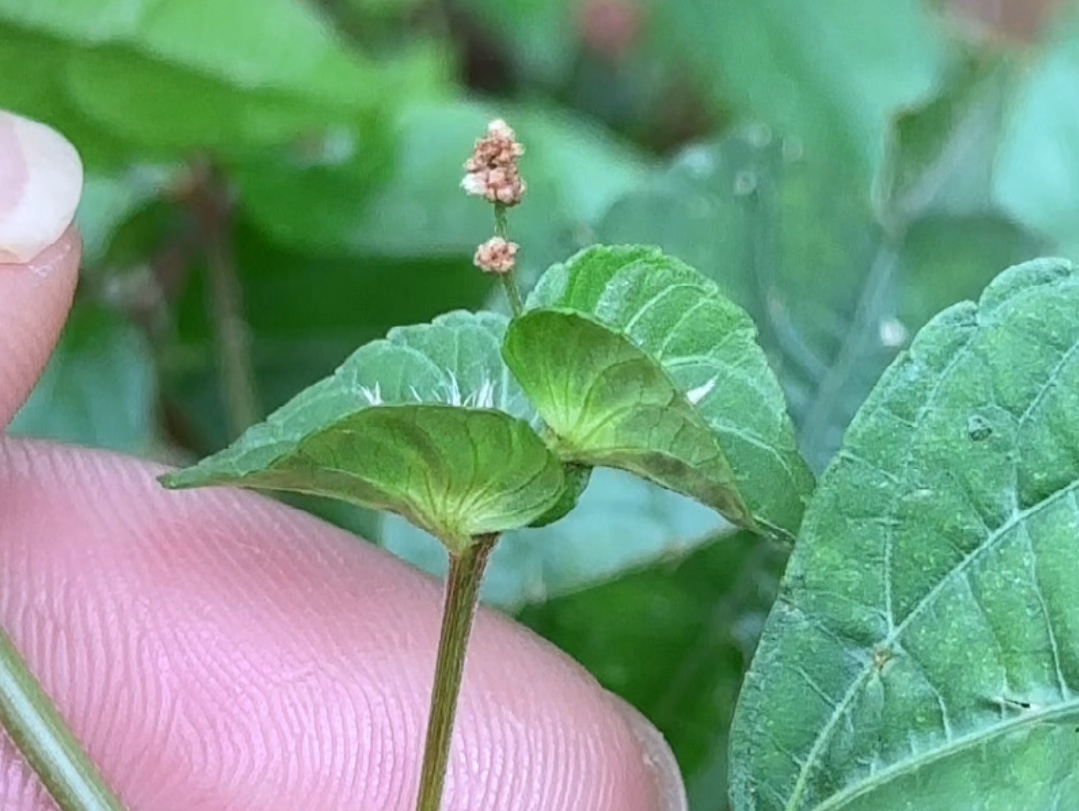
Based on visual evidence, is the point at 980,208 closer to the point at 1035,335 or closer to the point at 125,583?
the point at 1035,335

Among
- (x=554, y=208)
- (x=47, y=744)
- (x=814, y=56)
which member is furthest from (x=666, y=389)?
(x=814, y=56)

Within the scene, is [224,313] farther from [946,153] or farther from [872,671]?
[872,671]

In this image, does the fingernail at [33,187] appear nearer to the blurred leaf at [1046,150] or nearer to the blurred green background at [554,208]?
the blurred green background at [554,208]

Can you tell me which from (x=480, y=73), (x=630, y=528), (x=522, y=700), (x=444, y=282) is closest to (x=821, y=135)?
(x=444, y=282)

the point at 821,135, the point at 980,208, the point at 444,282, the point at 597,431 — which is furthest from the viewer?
the point at 821,135

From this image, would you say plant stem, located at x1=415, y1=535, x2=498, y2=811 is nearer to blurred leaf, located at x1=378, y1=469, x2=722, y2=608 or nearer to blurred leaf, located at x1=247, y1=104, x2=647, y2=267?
blurred leaf, located at x1=378, y1=469, x2=722, y2=608

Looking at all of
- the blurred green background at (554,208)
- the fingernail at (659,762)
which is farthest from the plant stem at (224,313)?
the fingernail at (659,762)

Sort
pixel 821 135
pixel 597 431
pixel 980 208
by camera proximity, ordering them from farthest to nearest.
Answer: pixel 821 135
pixel 980 208
pixel 597 431
